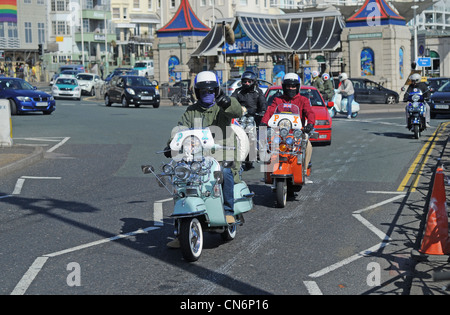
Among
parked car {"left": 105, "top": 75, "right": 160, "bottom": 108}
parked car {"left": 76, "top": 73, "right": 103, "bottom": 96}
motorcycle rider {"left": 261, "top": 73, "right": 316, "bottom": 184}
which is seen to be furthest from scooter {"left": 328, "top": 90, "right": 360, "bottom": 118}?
parked car {"left": 76, "top": 73, "right": 103, "bottom": 96}

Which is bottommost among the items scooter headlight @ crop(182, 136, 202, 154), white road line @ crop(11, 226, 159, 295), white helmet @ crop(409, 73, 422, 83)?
white road line @ crop(11, 226, 159, 295)

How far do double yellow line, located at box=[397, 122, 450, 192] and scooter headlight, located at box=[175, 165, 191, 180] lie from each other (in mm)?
5885

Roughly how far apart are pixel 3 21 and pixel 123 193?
75184 millimetres

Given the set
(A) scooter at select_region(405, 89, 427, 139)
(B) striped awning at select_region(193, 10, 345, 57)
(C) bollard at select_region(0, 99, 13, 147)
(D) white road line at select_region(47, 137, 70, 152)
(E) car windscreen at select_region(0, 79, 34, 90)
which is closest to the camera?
(C) bollard at select_region(0, 99, 13, 147)

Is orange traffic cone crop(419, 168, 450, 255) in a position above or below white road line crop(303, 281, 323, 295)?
above

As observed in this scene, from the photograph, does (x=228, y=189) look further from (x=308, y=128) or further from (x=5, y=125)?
(x=5, y=125)

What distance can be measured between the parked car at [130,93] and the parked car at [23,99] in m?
→ 6.62

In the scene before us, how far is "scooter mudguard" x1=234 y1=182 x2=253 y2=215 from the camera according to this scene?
8562 mm

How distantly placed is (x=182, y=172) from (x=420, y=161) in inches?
381

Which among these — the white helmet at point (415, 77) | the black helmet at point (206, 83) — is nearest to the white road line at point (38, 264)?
the black helmet at point (206, 83)

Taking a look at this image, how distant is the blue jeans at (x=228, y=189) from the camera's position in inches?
326

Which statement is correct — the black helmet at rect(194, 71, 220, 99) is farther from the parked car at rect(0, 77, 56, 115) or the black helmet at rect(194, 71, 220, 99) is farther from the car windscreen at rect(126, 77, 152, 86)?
the car windscreen at rect(126, 77, 152, 86)

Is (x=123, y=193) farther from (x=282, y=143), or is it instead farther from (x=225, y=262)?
(x=225, y=262)
